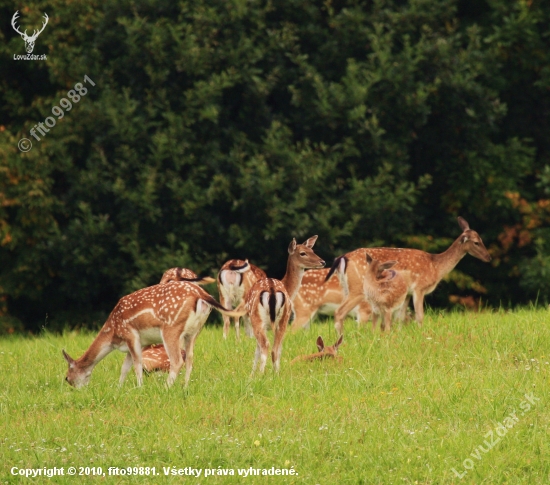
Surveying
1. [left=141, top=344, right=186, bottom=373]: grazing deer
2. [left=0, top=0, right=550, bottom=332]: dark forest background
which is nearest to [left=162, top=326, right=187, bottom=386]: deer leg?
[left=141, top=344, right=186, bottom=373]: grazing deer

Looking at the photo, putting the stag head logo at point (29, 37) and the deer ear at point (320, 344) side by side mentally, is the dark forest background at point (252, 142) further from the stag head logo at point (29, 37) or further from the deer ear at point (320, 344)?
the deer ear at point (320, 344)

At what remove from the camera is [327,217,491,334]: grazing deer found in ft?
42.2

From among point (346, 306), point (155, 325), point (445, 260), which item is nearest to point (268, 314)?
point (155, 325)

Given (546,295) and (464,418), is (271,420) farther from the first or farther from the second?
(546,295)

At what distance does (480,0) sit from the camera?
821 inches

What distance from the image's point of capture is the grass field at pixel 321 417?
25.9 feet

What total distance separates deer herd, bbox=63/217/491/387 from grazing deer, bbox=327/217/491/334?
0.01m

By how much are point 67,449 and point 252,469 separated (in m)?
1.45

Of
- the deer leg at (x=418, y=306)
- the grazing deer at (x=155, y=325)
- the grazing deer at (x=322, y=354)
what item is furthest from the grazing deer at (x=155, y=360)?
the deer leg at (x=418, y=306)

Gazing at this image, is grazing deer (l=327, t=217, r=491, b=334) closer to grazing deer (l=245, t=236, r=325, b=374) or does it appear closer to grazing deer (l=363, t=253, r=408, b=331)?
grazing deer (l=363, t=253, r=408, b=331)

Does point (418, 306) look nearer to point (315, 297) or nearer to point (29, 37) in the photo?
point (315, 297)

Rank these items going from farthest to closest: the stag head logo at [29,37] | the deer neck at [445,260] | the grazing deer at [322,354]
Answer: the stag head logo at [29,37]
the deer neck at [445,260]
the grazing deer at [322,354]

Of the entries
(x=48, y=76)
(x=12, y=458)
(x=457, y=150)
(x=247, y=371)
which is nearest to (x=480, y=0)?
(x=457, y=150)

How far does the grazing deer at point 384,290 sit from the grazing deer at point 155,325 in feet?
8.96
